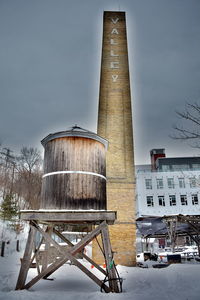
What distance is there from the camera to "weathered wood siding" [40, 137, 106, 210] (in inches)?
294

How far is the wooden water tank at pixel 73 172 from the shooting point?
746 centimetres

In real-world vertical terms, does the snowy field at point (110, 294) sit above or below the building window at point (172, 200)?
below

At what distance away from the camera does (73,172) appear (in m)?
7.66

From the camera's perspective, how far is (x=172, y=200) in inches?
1280

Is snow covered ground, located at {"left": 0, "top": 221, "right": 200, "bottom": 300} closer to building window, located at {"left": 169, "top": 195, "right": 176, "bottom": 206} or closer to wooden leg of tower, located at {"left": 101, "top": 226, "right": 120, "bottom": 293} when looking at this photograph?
wooden leg of tower, located at {"left": 101, "top": 226, "right": 120, "bottom": 293}

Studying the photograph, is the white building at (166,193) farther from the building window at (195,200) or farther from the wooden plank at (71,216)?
the wooden plank at (71,216)

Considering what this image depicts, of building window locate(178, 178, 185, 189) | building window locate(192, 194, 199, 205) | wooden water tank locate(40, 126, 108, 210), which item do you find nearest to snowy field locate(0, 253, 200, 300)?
wooden water tank locate(40, 126, 108, 210)

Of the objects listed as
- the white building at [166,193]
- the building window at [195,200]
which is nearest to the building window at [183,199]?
the white building at [166,193]

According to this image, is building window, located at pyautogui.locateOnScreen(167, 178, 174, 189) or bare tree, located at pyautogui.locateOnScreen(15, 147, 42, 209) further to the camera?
building window, located at pyautogui.locateOnScreen(167, 178, 174, 189)

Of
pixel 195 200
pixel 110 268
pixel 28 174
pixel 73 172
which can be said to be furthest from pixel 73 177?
pixel 195 200

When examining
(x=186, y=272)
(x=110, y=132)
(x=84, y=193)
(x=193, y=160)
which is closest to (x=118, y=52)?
(x=110, y=132)

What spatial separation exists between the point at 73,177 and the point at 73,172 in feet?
0.55

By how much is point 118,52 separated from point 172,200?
2185cm

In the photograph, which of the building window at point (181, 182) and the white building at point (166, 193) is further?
the building window at point (181, 182)
